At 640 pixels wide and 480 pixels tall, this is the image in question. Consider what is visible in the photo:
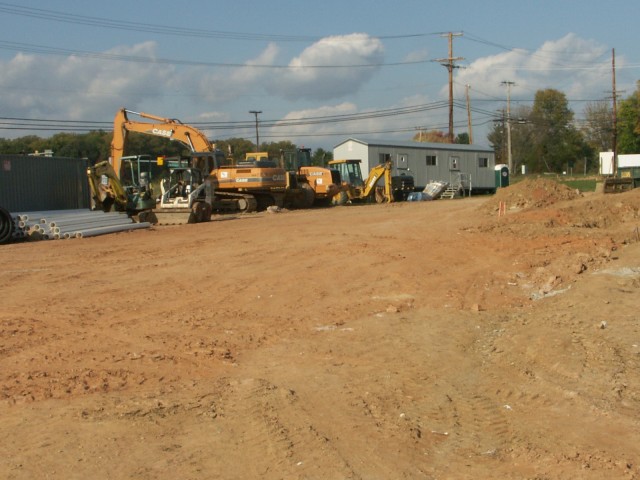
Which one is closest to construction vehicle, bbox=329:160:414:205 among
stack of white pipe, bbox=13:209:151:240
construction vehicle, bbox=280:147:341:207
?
construction vehicle, bbox=280:147:341:207

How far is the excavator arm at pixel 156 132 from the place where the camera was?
1182 inches

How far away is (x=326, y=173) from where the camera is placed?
124 feet

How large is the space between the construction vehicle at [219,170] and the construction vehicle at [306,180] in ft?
5.53

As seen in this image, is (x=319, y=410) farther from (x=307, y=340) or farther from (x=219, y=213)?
(x=219, y=213)

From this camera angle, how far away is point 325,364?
8.12m

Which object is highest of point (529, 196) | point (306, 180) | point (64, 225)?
point (306, 180)

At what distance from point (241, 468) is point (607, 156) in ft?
211

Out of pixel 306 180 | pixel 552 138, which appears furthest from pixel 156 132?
pixel 552 138

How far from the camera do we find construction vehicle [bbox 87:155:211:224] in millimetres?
26562

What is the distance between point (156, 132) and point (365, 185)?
46.3 ft

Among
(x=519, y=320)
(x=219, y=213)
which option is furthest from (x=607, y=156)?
(x=519, y=320)

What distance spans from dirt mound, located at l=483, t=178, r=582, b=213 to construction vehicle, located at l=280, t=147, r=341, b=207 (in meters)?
13.9

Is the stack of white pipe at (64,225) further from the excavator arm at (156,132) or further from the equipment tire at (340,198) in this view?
the equipment tire at (340,198)

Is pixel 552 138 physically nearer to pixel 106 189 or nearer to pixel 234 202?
pixel 234 202
